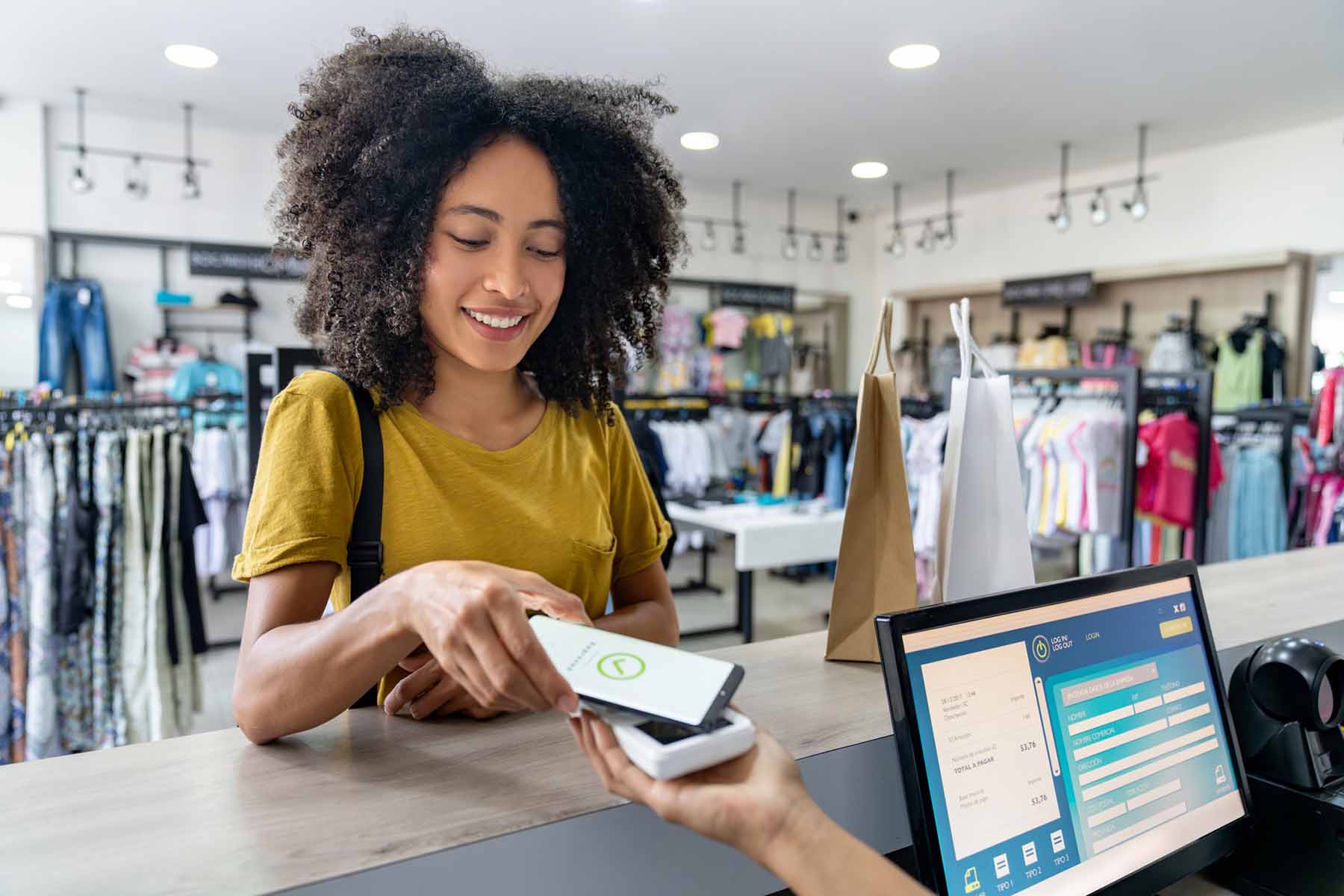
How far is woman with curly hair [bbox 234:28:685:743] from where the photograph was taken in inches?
35.4

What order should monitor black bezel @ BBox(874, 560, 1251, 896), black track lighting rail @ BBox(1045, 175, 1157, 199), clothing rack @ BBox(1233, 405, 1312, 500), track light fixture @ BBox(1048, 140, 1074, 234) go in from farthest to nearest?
black track lighting rail @ BBox(1045, 175, 1157, 199)
track light fixture @ BBox(1048, 140, 1074, 234)
clothing rack @ BBox(1233, 405, 1312, 500)
monitor black bezel @ BBox(874, 560, 1251, 896)

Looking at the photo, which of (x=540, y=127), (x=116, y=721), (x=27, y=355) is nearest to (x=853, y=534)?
(x=540, y=127)

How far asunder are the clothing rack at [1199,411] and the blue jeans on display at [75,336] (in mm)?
6193

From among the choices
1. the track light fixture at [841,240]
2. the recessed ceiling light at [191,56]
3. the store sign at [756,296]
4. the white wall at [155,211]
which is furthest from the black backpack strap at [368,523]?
the track light fixture at [841,240]

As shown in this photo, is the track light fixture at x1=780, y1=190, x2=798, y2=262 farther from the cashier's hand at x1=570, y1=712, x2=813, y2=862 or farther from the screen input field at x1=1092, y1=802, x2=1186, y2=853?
the cashier's hand at x1=570, y1=712, x2=813, y2=862

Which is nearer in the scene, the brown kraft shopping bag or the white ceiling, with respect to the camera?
the brown kraft shopping bag

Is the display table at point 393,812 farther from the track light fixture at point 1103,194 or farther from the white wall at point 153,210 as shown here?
the track light fixture at point 1103,194

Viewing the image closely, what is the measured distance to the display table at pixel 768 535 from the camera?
3.75m

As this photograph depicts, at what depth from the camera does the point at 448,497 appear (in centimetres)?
104

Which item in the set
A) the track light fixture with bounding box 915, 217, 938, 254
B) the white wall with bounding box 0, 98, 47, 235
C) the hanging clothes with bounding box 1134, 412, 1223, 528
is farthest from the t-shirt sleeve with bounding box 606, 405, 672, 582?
the track light fixture with bounding box 915, 217, 938, 254

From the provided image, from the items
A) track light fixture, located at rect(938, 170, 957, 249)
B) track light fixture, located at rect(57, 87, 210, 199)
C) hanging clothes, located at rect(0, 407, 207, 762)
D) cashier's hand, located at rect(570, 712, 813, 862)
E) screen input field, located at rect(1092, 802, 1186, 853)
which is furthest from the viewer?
track light fixture, located at rect(938, 170, 957, 249)

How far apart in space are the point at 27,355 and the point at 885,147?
6143 mm

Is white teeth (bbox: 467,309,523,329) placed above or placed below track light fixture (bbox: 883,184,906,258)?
below

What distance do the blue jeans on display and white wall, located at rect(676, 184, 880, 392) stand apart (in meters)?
4.46
